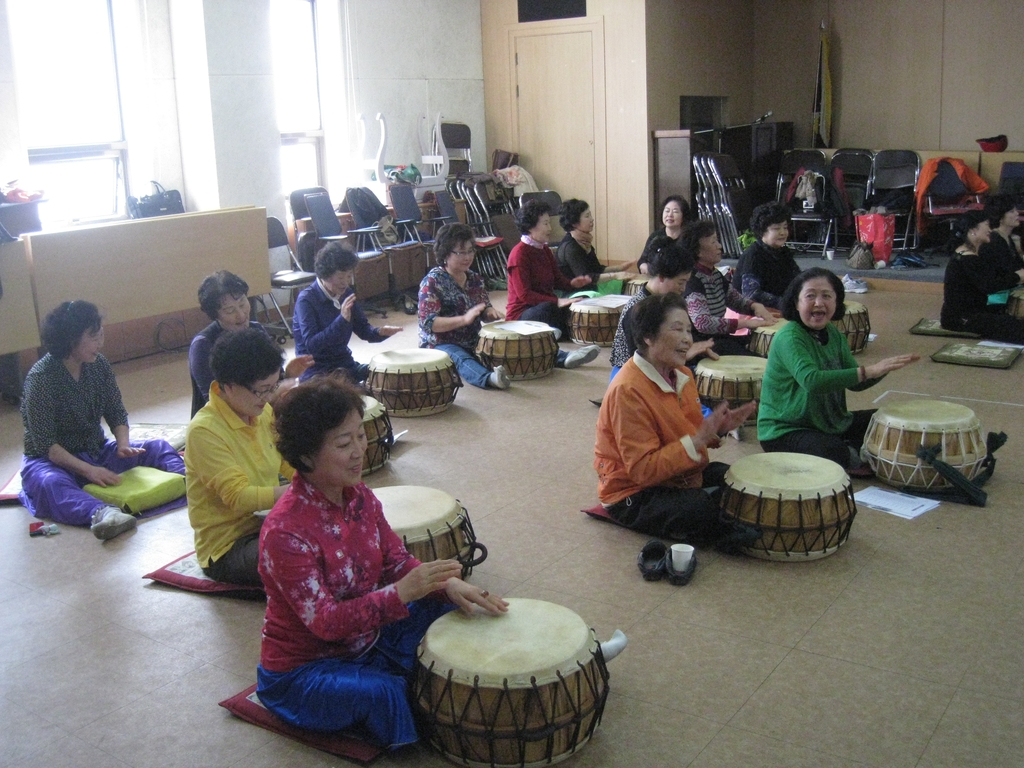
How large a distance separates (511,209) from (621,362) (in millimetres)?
6003

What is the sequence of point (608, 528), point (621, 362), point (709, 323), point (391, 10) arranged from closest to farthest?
point (608, 528), point (621, 362), point (709, 323), point (391, 10)

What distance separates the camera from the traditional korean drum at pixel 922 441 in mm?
4035

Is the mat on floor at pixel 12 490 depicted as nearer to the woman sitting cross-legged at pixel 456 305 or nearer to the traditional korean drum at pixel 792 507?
the woman sitting cross-legged at pixel 456 305

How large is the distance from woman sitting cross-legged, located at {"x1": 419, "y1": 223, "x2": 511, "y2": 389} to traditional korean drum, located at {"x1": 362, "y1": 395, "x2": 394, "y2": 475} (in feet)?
4.30

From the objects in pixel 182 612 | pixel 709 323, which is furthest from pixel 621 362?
pixel 182 612

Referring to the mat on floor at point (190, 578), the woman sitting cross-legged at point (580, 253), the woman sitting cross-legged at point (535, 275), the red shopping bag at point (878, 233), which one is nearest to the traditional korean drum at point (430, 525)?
the mat on floor at point (190, 578)

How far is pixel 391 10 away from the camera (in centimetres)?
980

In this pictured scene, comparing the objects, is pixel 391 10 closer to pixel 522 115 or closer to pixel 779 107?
pixel 522 115

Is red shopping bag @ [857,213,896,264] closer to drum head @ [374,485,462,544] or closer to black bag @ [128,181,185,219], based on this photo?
black bag @ [128,181,185,219]

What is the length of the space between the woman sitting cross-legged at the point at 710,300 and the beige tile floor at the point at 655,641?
4.84 ft

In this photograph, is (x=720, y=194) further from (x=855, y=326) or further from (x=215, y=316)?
(x=215, y=316)

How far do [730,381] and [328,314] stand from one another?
6.80 feet

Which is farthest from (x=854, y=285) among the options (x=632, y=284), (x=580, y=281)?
(x=580, y=281)

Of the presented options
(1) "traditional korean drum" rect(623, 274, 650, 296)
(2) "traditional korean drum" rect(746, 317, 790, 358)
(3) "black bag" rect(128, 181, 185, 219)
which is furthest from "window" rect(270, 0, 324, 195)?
(2) "traditional korean drum" rect(746, 317, 790, 358)
